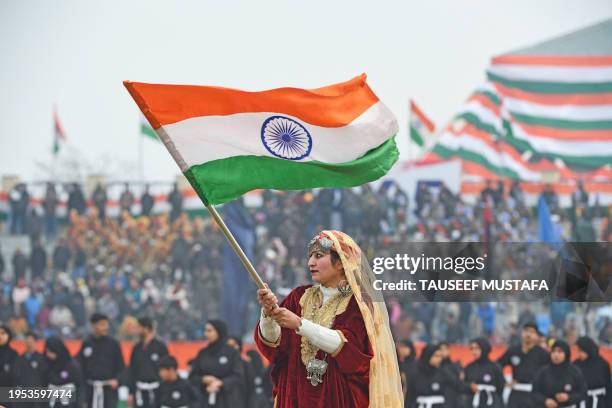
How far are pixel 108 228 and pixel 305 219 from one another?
4.22m

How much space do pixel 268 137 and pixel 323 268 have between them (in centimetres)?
80

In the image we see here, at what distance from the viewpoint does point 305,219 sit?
Result: 26469mm

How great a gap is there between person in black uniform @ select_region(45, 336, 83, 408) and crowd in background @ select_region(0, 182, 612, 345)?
681cm

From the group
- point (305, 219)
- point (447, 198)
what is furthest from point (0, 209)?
point (447, 198)

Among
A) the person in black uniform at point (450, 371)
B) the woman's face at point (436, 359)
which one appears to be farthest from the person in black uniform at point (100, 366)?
the person in black uniform at point (450, 371)

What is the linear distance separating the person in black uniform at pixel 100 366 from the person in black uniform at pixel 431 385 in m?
3.32

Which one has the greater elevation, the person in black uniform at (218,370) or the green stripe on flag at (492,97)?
the green stripe on flag at (492,97)

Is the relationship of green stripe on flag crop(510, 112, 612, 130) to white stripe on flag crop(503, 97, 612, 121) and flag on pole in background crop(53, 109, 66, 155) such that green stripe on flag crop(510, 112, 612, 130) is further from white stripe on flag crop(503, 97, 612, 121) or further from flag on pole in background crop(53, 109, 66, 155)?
flag on pole in background crop(53, 109, 66, 155)

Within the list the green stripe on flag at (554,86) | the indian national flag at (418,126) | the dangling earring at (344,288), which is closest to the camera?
the dangling earring at (344,288)

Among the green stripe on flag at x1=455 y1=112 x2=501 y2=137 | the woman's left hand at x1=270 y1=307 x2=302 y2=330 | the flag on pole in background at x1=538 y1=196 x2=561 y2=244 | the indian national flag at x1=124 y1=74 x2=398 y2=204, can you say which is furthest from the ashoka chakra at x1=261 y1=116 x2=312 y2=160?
the green stripe on flag at x1=455 y1=112 x2=501 y2=137

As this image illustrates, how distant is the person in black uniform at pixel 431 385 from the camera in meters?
16.1

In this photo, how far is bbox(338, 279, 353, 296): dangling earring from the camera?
805 centimetres

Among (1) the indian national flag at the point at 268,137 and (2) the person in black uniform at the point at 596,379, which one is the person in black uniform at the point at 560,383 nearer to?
(2) the person in black uniform at the point at 596,379

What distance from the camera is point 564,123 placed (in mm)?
34625
